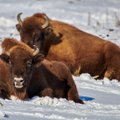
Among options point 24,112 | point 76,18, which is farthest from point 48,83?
point 76,18

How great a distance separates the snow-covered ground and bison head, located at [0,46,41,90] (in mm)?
275

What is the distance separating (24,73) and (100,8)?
20115 millimetres

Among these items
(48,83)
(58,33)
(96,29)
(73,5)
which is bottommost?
(73,5)

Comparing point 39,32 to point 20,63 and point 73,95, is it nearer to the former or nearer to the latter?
point 73,95

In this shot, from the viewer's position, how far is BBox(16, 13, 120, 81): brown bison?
1617cm

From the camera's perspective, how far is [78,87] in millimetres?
13344

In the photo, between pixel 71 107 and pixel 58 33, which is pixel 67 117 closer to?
pixel 71 107

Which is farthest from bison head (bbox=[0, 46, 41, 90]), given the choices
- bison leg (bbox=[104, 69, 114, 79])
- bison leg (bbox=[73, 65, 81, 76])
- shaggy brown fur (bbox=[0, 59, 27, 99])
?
bison leg (bbox=[104, 69, 114, 79])

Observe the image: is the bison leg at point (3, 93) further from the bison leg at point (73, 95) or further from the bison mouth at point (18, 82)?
Result: the bison leg at point (73, 95)

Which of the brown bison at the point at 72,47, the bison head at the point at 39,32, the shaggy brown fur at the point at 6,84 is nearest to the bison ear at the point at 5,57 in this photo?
the shaggy brown fur at the point at 6,84

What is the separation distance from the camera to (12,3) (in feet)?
104

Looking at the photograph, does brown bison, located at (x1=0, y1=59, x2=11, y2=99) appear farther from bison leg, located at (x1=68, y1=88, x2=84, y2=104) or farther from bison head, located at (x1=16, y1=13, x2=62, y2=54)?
bison head, located at (x1=16, y1=13, x2=62, y2=54)

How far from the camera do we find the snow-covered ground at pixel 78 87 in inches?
367

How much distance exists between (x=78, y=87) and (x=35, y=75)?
226 cm
